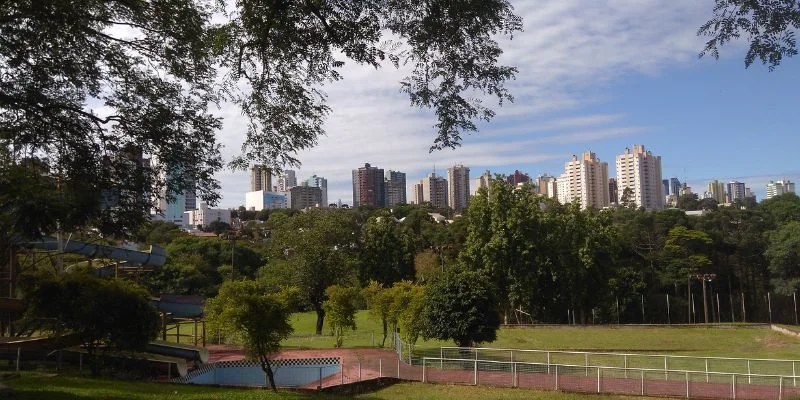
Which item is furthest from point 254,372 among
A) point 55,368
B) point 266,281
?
point 266,281

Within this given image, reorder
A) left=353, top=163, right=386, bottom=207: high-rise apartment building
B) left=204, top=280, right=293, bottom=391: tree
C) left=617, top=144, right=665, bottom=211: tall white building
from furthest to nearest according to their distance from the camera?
left=617, top=144, right=665, bottom=211: tall white building < left=353, top=163, right=386, bottom=207: high-rise apartment building < left=204, top=280, right=293, bottom=391: tree

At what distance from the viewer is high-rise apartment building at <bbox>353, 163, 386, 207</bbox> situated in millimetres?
149125

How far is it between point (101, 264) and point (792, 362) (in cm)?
2618

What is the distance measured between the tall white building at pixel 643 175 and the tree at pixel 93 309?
5656 inches

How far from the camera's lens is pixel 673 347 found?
3578cm

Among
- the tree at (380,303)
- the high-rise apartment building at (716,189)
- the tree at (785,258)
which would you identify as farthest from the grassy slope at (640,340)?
the high-rise apartment building at (716,189)

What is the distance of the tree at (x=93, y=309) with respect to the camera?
19.7 metres

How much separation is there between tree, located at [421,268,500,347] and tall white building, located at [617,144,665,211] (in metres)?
131

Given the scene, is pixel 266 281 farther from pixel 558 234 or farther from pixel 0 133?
pixel 0 133

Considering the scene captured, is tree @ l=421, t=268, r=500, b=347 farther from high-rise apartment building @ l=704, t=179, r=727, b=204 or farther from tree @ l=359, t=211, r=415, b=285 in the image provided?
high-rise apartment building @ l=704, t=179, r=727, b=204

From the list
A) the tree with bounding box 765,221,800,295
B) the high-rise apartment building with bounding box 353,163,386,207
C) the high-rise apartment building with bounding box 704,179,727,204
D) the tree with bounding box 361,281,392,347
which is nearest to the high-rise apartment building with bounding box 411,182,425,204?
the high-rise apartment building with bounding box 353,163,386,207

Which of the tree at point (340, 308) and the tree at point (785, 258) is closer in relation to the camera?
the tree at point (340, 308)

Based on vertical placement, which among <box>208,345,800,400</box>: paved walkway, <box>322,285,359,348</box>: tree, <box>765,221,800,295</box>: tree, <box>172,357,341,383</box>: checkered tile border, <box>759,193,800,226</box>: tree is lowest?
<box>172,357,341,383</box>: checkered tile border

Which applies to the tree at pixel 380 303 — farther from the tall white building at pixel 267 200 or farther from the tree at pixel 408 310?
the tall white building at pixel 267 200
